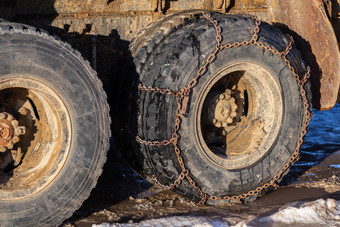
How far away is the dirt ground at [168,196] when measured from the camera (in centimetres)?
414

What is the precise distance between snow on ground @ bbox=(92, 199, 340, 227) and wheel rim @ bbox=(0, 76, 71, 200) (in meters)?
0.58

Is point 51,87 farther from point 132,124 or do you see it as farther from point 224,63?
point 224,63

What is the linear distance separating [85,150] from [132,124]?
0.55 metres

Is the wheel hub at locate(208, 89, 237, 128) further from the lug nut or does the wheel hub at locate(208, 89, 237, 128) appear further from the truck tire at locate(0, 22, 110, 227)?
the lug nut

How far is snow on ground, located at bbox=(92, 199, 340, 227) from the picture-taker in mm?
3900

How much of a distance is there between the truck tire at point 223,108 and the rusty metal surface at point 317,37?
32cm

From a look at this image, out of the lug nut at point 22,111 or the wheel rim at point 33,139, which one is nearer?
the wheel rim at point 33,139

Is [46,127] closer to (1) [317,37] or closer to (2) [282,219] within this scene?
(2) [282,219]

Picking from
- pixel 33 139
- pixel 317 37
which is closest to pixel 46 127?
pixel 33 139

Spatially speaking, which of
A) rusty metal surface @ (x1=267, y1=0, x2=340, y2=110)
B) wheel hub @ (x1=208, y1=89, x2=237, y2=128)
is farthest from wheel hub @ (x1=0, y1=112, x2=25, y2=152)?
rusty metal surface @ (x1=267, y1=0, x2=340, y2=110)

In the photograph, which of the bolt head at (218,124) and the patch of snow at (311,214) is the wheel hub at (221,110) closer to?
the bolt head at (218,124)

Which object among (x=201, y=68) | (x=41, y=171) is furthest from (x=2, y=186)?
(x=201, y=68)

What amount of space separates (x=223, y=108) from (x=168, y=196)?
897mm

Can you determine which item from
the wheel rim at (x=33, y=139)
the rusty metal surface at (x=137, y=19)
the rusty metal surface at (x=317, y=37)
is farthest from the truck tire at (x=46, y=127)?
the rusty metal surface at (x=317, y=37)
